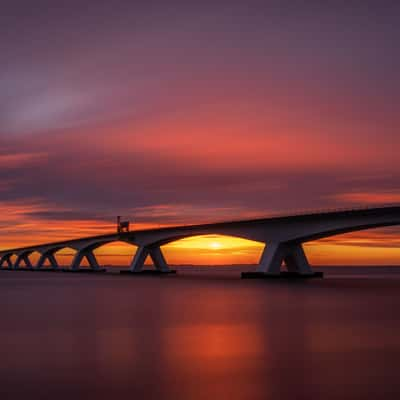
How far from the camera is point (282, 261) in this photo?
249ft

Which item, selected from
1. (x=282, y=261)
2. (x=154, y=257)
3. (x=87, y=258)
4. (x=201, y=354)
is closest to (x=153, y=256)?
(x=154, y=257)

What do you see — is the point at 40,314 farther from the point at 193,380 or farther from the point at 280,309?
the point at 193,380

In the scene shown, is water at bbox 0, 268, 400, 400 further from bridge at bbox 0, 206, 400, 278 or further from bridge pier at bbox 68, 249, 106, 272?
bridge pier at bbox 68, 249, 106, 272

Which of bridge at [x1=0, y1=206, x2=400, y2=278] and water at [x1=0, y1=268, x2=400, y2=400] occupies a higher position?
bridge at [x1=0, y1=206, x2=400, y2=278]

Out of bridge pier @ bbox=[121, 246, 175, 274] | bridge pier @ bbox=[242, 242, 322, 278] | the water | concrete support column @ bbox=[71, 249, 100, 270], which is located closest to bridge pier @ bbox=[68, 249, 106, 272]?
concrete support column @ bbox=[71, 249, 100, 270]

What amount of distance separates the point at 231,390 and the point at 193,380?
1398mm

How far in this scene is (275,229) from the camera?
74.2m

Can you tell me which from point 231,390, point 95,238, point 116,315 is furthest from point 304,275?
point 231,390

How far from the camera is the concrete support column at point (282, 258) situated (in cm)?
7416

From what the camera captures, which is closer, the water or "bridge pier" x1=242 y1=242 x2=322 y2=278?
the water

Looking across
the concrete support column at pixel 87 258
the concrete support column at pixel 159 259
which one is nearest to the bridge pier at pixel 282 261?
the concrete support column at pixel 159 259

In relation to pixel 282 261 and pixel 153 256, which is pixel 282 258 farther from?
pixel 153 256

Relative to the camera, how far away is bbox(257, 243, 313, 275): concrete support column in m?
74.2

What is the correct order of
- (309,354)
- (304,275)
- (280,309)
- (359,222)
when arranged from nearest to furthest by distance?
(309,354) < (280,309) < (359,222) < (304,275)
